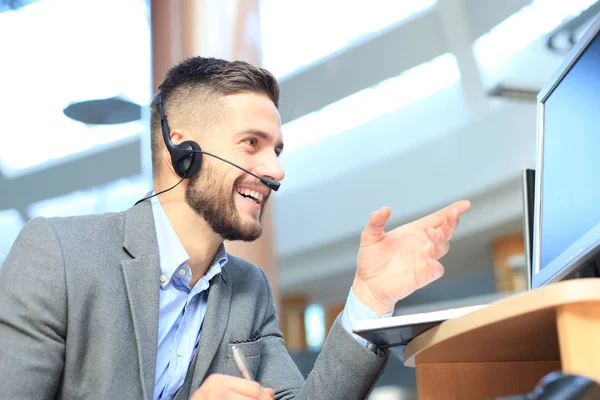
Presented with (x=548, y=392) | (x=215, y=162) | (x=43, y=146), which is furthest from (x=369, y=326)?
(x=43, y=146)

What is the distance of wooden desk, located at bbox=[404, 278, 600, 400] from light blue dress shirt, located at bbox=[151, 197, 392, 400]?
0.56 meters

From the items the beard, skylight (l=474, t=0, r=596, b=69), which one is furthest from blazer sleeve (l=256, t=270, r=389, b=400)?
skylight (l=474, t=0, r=596, b=69)

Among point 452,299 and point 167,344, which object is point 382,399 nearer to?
point 452,299

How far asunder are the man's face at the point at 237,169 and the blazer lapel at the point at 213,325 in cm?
12

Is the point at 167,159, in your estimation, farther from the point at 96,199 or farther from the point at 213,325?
the point at 96,199

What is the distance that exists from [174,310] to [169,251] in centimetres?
13

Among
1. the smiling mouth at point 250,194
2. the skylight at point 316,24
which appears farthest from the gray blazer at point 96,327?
the skylight at point 316,24

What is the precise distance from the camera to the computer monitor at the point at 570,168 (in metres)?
0.98

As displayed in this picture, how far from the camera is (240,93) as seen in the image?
65.4 inches

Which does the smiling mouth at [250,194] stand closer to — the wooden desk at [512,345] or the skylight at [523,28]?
the wooden desk at [512,345]

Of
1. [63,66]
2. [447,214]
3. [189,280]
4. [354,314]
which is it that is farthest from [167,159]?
[63,66]

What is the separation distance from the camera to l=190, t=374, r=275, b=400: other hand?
95 centimetres

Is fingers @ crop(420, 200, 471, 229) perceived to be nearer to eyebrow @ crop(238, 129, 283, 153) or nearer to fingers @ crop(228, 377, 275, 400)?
fingers @ crop(228, 377, 275, 400)

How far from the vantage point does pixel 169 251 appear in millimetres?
1469
